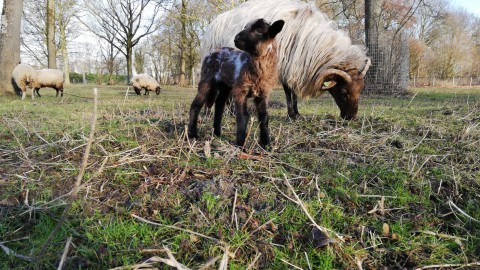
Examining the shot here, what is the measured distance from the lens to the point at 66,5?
1165 inches

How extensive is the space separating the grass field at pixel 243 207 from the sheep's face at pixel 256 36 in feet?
2.99

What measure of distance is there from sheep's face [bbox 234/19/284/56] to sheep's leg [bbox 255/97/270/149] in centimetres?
47

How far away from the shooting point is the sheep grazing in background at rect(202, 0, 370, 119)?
5.36 m

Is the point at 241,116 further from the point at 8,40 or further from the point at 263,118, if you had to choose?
the point at 8,40

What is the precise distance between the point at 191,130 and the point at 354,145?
1.74 meters

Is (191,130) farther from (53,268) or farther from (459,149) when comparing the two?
(459,149)

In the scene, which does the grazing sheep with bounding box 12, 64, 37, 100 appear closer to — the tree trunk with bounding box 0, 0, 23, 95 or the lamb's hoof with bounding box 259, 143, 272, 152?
the tree trunk with bounding box 0, 0, 23, 95

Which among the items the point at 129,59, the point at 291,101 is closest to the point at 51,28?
the point at 129,59

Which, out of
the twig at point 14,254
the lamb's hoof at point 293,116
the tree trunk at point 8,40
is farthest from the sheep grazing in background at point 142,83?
the twig at point 14,254

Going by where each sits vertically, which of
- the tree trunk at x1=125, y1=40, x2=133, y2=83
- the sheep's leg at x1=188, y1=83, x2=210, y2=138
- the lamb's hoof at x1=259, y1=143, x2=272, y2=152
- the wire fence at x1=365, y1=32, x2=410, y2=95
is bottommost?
the lamb's hoof at x1=259, y1=143, x2=272, y2=152

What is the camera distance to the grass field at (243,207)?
1753 millimetres

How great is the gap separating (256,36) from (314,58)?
270 centimetres

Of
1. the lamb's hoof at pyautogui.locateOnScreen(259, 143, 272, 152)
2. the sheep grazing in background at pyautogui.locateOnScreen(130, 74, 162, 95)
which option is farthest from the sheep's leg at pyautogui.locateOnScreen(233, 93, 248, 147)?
the sheep grazing in background at pyautogui.locateOnScreen(130, 74, 162, 95)

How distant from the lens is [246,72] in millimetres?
3139
